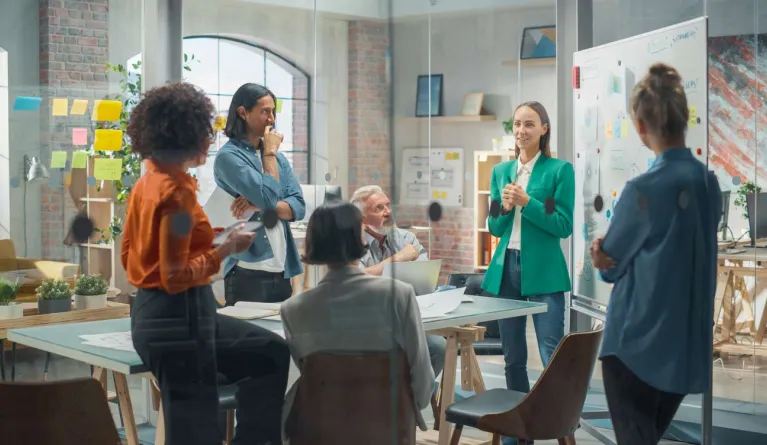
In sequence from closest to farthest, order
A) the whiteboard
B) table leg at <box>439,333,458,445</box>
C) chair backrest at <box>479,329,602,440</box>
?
1. the whiteboard
2. chair backrest at <box>479,329,602,440</box>
3. table leg at <box>439,333,458,445</box>

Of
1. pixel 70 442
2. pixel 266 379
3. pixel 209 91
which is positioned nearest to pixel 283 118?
pixel 209 91

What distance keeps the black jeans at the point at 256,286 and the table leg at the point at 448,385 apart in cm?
85

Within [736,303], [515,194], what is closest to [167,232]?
[515,194]

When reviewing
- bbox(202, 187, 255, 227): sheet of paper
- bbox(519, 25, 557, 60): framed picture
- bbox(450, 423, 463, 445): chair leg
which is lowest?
bbox(450, 423, 463, 445): chair leg

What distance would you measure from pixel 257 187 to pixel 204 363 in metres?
0.52

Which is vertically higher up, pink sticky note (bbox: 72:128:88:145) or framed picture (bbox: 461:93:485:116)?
framed picture (bbox: 461:93:485:116)

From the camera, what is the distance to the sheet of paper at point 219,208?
2555mm

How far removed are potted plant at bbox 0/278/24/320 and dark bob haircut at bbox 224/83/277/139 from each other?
85cm

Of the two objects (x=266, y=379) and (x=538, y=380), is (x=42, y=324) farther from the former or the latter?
(x=538, y=380)

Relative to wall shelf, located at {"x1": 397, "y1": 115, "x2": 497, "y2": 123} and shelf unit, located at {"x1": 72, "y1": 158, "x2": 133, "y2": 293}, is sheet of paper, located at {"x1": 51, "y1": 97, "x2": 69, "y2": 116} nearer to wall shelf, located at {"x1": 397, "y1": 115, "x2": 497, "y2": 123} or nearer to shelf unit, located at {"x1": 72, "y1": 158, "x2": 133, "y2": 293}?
shelf unit, located at {"x1": 72, "y1": 158, "x2": 133, "y2": 293}

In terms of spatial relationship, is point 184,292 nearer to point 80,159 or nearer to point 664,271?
point 80,159

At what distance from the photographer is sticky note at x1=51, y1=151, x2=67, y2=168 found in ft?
9.37

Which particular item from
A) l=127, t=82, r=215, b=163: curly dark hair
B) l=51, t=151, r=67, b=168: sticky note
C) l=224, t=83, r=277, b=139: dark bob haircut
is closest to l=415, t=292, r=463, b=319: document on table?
l=224, t=83, r=277, b=139: dark bob haircut

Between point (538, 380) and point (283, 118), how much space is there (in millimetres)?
1235
